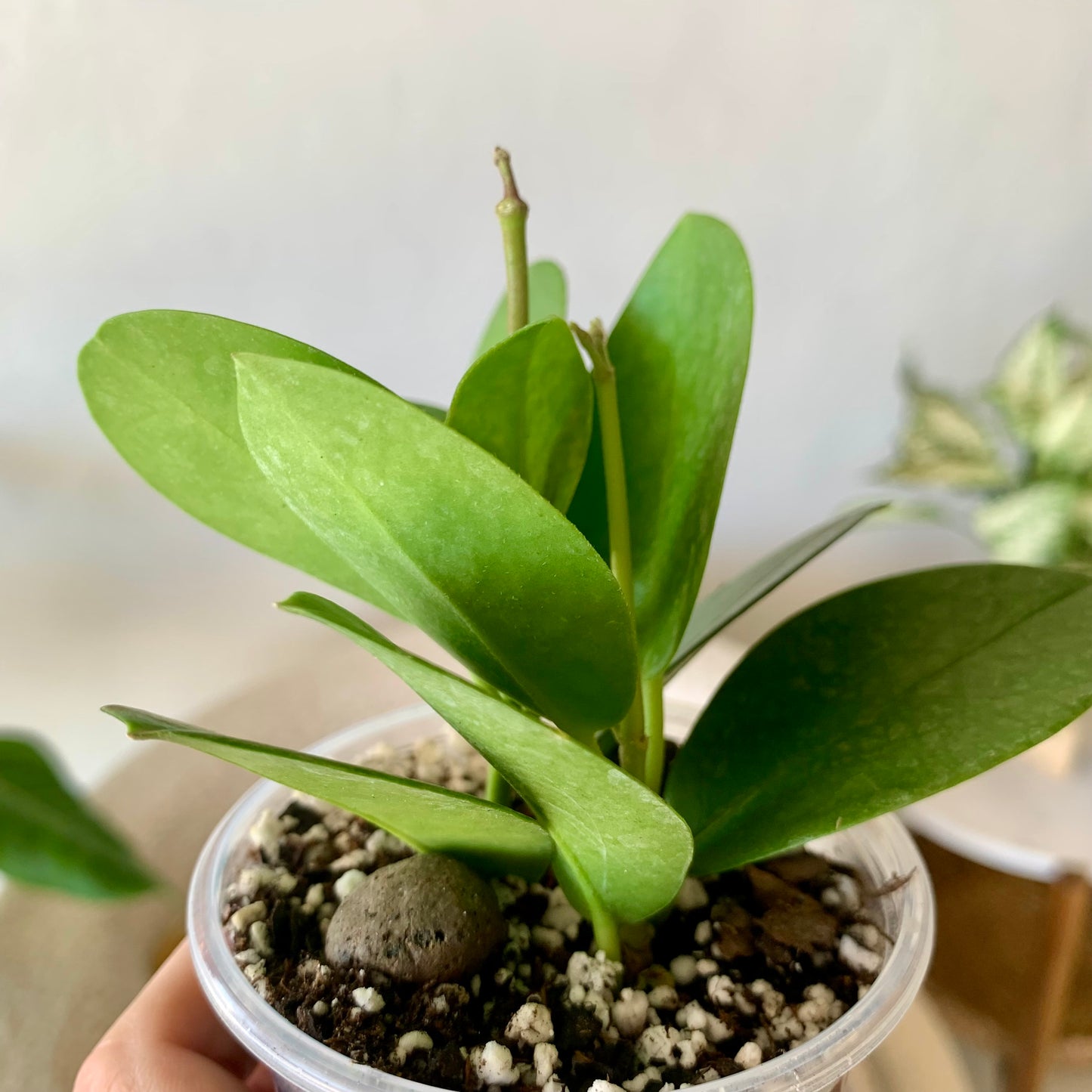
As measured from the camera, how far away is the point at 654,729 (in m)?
0.45

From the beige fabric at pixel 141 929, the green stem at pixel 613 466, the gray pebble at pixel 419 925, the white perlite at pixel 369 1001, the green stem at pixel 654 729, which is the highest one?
the green stem at pixel 613 466

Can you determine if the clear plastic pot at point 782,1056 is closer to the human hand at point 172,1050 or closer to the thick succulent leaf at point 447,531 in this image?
the human hand at point 172,1050

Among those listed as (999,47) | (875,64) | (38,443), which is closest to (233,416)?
(38,443)

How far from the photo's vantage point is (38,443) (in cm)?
101

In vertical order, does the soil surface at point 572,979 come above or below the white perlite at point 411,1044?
below

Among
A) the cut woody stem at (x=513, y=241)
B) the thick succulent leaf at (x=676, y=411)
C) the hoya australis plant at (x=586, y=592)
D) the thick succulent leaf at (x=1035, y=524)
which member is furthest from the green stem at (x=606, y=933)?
the thick succulent leaf at (x=1035, y=524)

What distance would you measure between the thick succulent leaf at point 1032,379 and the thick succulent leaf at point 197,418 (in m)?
0.97

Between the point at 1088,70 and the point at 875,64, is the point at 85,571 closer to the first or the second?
the point at 875,64

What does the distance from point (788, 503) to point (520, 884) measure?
937 millimetres

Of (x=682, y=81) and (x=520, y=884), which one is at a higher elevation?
(x=682, y=81)

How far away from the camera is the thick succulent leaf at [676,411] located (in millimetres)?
395

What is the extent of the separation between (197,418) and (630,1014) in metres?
0.32

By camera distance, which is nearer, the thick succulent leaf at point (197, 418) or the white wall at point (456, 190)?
the thick succulent leaf at point (197, 418)

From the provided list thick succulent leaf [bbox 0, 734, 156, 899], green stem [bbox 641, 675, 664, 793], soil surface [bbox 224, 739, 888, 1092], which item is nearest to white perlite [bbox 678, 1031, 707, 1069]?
soil surface [bbox 224, 739, 888, 1092]
